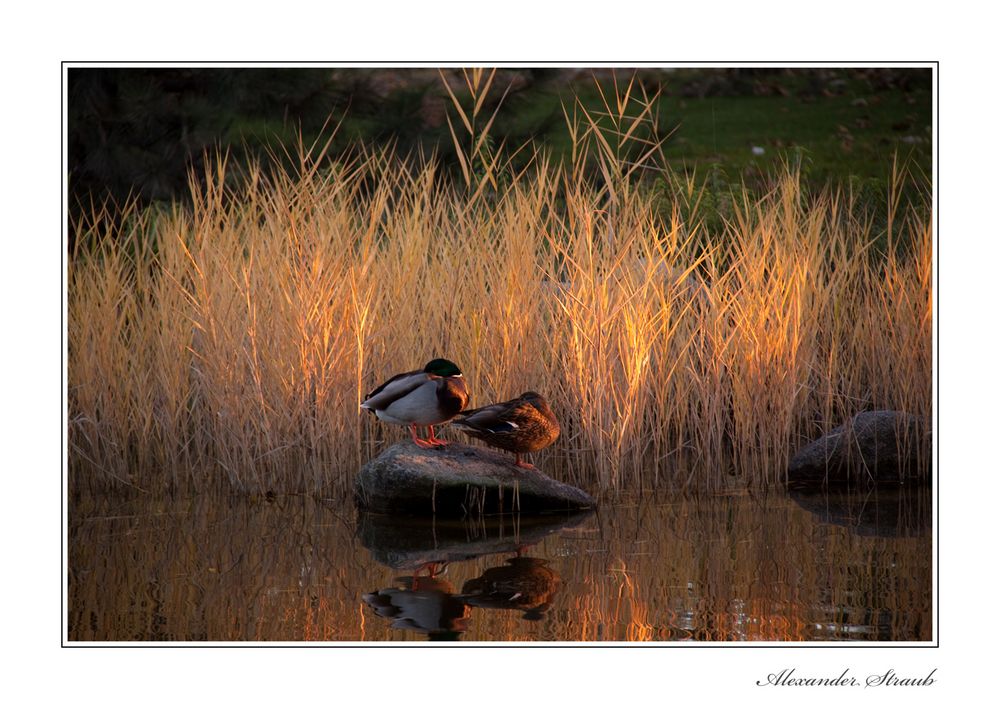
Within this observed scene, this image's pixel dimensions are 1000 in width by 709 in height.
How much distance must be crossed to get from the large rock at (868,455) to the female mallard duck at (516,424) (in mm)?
1219

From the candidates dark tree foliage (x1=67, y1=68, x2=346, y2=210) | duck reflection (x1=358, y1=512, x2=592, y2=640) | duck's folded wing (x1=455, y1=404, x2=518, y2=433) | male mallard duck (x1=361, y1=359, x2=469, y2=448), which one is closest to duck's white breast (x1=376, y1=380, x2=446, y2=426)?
male mallard duck (x1=361, y1=359, x2=469, y2=448)

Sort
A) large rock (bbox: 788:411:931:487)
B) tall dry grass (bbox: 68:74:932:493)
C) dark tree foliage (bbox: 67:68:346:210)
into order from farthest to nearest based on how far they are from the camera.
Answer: dark tree foliage (bbox: 67:68:346:210), large rock (bbox: 788:411:931:487), tall dry grass (bbox: 68:74:932:493)

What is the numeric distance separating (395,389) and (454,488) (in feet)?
1.51

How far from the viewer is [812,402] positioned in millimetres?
5188

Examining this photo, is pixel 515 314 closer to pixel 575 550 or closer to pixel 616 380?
pixel 616 380

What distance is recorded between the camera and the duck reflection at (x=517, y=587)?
298 centimetres

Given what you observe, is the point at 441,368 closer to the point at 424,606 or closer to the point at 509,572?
the point at 509,572

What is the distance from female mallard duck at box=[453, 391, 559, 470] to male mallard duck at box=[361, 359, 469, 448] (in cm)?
9

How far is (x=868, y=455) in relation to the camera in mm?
4742

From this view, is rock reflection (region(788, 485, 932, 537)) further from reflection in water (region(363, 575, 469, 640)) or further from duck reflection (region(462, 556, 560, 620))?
reflection in water (region(363, 575, 469, 640))

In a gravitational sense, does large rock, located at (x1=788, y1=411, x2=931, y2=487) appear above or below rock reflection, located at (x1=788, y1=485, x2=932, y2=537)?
above

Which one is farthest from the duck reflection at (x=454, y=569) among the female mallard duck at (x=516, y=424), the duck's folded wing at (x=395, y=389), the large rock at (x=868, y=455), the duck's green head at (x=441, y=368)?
the large rock at (x=868, y=455)

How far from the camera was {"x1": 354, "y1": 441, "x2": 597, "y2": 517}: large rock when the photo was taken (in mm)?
4156
